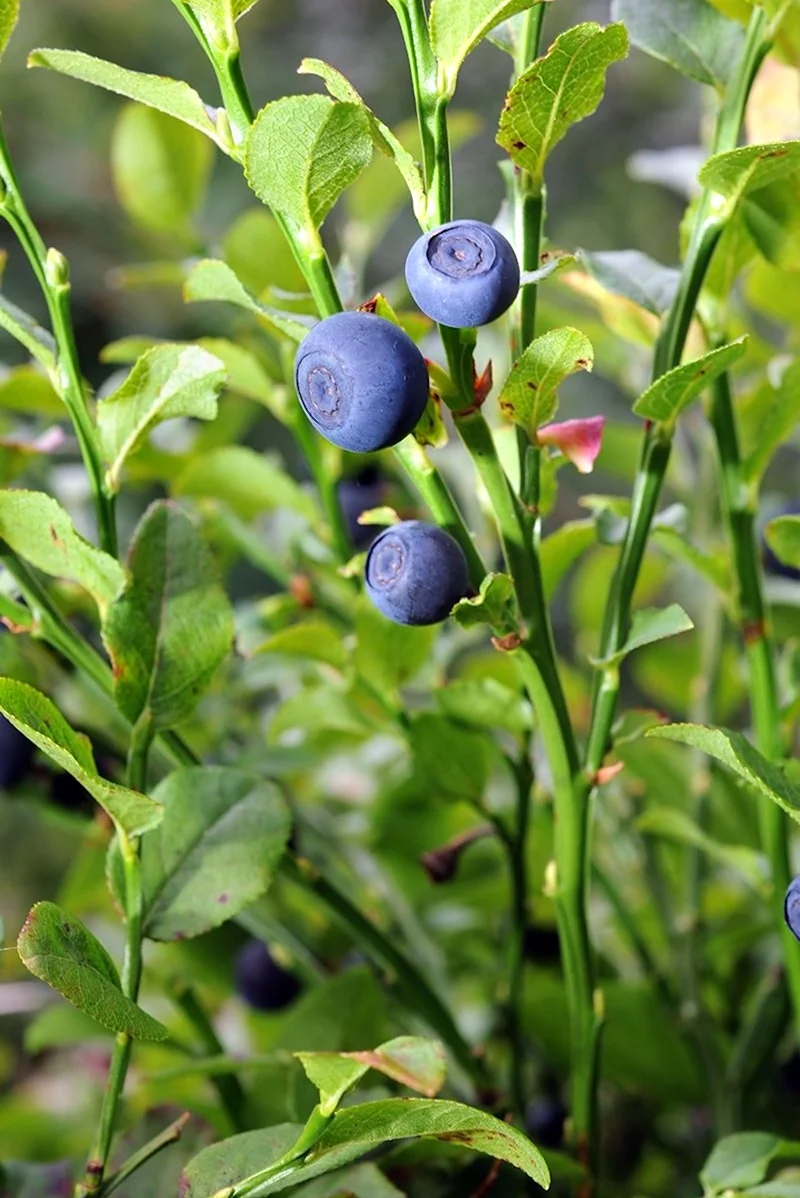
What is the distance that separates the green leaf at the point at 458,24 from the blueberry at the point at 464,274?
51 mm

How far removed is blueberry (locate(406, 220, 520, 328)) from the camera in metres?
0.36

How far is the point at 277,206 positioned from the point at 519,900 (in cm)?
35

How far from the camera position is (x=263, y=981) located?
74 cm

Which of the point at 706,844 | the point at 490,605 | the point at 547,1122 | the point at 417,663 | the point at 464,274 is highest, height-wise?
the point at 464,274

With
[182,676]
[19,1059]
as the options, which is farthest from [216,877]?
[19,1059]

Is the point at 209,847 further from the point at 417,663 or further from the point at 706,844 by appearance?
the point at 706,844

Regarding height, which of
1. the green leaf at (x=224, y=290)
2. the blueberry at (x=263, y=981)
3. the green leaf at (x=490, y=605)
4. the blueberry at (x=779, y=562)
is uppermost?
the green leaf at (x=224, y=290)

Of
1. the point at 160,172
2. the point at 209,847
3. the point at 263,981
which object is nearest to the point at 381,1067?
the point at 209,847

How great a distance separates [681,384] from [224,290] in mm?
171

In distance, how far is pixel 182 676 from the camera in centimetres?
47

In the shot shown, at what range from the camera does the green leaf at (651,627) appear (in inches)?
17.2

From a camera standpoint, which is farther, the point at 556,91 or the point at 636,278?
the point at 636,278

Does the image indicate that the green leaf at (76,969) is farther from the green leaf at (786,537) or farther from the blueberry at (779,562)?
the blueberry at (779,562)

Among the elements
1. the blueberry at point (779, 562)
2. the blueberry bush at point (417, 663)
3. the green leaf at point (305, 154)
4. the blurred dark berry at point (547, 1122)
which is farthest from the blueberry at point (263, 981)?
the green leaf at point (305, 154)
